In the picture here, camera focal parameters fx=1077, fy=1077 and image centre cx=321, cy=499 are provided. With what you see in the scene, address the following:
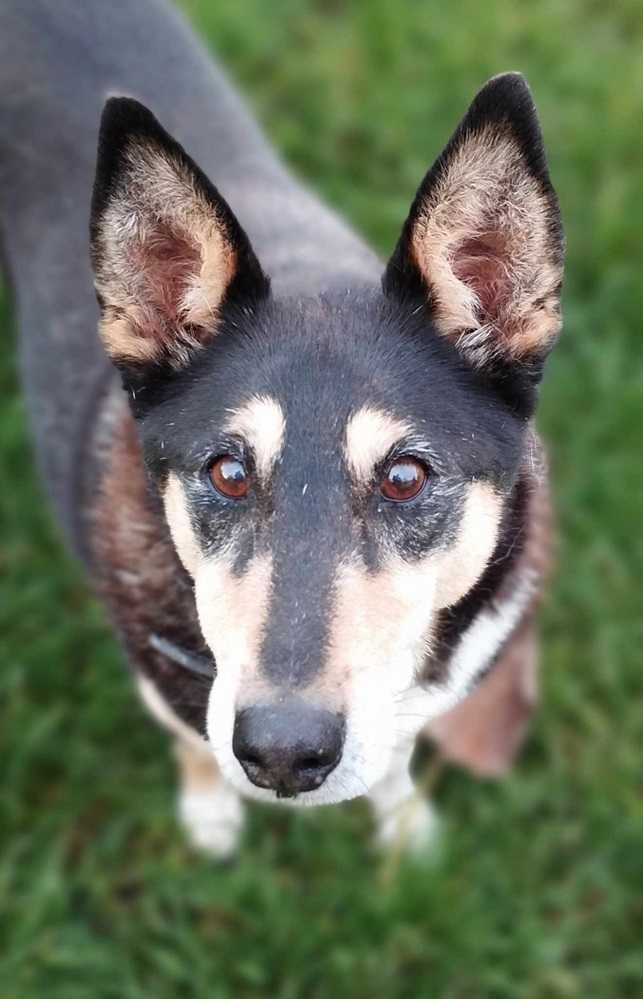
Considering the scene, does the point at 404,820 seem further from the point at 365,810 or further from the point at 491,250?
the point at 491,250

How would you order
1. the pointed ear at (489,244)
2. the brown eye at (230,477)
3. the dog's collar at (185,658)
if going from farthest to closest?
the dog's collar at (185,658) < the brown eye at (230,477) < the pointed ear at (489,244)

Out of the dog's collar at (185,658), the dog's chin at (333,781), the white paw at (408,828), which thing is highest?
the dog's chin at (333,781)

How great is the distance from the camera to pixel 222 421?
7.28ft

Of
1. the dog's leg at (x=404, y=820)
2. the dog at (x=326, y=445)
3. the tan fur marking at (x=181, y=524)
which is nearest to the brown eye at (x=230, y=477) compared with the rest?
the dog at (x=326, y=445)

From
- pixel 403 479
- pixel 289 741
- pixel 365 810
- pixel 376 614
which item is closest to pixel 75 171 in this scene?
pixel 403 479

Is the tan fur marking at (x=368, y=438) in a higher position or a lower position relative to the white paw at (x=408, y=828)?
higher

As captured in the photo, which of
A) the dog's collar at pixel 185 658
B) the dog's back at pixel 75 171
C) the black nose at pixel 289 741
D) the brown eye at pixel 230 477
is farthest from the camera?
the dog's back at pixel 75 171

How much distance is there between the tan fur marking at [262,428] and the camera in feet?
7.04

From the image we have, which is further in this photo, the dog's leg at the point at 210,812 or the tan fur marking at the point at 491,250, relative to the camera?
the dog's leg at the point at 210,812

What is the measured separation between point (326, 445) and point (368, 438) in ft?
0.28

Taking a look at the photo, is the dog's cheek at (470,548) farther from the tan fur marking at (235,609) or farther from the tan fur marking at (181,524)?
the tan fur marking at (181,524)

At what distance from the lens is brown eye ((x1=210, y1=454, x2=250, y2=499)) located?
2.20 metres

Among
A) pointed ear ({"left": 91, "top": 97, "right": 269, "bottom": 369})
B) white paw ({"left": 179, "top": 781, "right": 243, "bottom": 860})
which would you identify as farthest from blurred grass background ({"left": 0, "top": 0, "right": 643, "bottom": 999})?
pointed ear ({"left": 91, "top": 97, "right": 269, "bottom": 369})

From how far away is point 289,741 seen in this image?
1.98 metres
